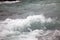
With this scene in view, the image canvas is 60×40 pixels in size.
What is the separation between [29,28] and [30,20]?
0.43 ft

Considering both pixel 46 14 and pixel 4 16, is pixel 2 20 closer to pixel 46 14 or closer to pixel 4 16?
pixel 4 16

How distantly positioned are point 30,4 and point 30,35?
61 centimetres

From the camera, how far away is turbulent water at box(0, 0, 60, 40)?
3.93ft

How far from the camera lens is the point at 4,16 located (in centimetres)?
148

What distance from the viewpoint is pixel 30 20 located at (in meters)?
1.39

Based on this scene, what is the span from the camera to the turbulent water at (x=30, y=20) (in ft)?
3.93

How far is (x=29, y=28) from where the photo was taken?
1.29 metres

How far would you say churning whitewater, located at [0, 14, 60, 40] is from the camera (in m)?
1.18

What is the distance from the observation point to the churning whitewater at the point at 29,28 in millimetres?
1177

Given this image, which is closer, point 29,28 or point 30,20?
point 29,28

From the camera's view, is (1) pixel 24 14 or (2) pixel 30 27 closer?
(2) pixel 30 27

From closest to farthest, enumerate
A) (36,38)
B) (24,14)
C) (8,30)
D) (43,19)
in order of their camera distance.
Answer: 1. (36,38)
2. (8,30)
3. (43,19)
4. (24,14)

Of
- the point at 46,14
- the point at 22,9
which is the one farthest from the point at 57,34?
the point at 22,9

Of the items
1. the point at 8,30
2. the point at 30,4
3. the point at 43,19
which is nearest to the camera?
the point at 8,30
